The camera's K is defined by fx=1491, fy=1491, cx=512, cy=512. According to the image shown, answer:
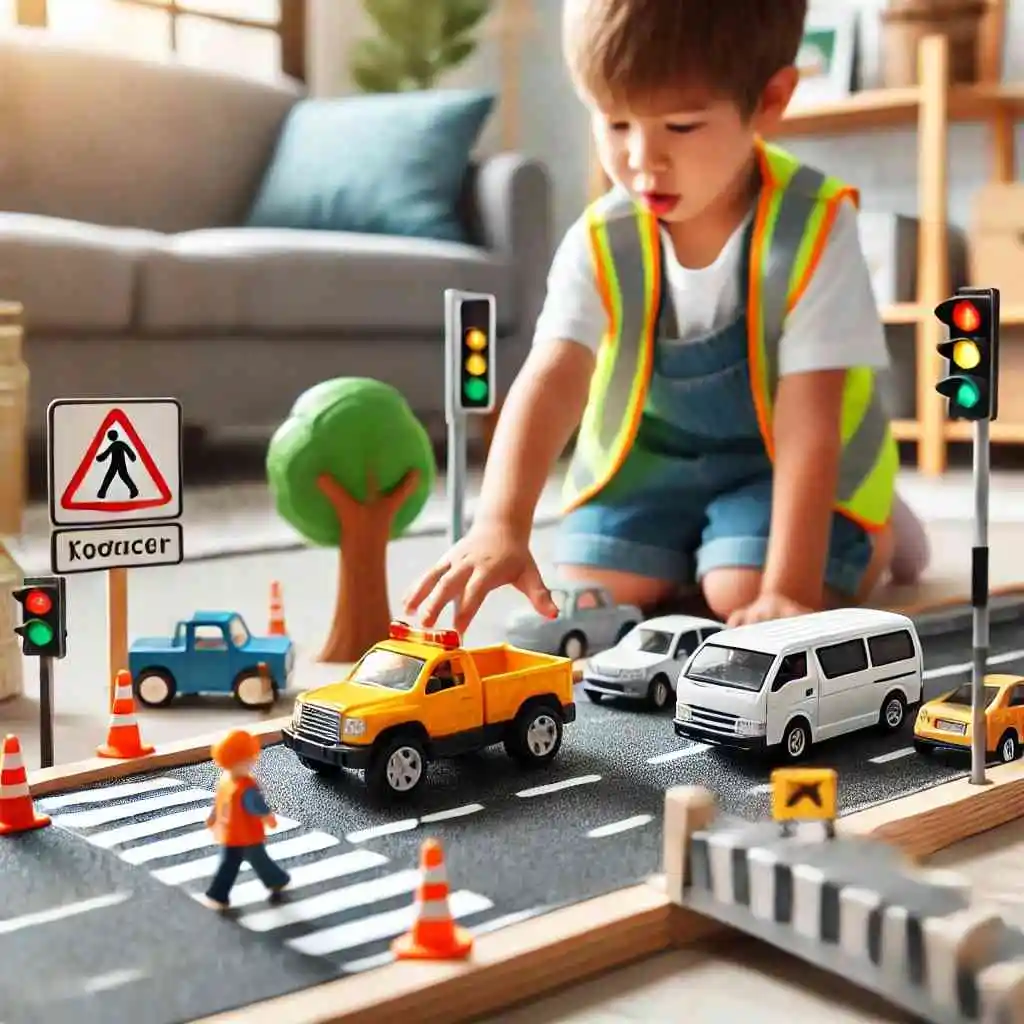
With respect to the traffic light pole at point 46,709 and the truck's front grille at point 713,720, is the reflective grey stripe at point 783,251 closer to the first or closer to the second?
the truck's front grille at point 713,720

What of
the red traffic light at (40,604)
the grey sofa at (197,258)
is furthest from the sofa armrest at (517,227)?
the red traffic light at (40,604)

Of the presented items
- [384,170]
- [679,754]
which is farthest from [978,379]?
[384,170]

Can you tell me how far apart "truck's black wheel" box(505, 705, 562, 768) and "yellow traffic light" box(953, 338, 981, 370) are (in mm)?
531

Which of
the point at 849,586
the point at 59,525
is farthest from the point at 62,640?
the point at 849,586

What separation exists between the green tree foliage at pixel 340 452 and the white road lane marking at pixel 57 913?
0.87 meters

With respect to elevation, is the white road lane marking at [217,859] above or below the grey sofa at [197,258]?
below

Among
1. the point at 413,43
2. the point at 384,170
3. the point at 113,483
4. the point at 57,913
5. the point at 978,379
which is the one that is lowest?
the point at 57,913

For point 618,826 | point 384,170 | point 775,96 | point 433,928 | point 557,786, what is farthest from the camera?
point 384,170

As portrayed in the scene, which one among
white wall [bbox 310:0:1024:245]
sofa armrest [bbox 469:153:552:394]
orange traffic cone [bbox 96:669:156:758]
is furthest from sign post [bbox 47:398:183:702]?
white wall [bbox 310:0:1024:245]

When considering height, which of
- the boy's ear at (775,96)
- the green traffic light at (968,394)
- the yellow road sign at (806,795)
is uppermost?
the boy's ear at (775,96)

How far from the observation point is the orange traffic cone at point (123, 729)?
152 cm

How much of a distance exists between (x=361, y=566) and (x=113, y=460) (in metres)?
0.57

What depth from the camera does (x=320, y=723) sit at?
4.65ft

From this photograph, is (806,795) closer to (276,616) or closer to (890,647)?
(890,647)
